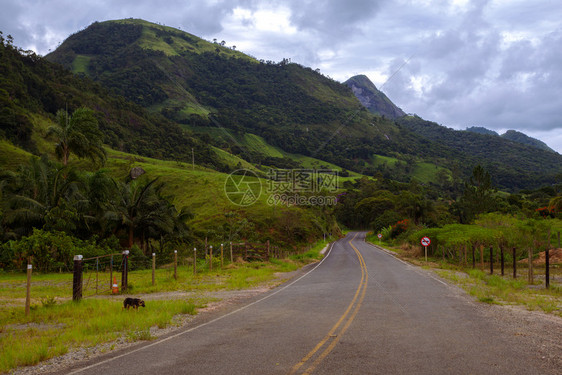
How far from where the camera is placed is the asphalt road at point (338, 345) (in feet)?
20.9

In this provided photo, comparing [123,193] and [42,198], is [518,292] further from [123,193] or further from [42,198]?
[42,198]

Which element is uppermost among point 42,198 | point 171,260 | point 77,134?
point 77,134

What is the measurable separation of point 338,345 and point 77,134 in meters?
42.3

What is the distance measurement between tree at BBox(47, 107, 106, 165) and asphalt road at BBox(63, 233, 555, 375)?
37187 mm

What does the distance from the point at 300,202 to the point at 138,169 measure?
1180 inches

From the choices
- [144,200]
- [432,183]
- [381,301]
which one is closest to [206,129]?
[432,183]

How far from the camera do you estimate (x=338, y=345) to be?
7672mm

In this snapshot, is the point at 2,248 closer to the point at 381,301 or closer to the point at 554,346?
the point at 381,301

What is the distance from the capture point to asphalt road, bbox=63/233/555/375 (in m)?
6.38

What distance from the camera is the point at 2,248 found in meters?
27.2

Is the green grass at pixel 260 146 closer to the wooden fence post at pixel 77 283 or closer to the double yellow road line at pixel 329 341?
the wooden fence post at pixel 77 283

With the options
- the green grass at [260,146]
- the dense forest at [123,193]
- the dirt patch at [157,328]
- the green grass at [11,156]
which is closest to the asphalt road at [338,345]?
the dirt patch at [157,328]

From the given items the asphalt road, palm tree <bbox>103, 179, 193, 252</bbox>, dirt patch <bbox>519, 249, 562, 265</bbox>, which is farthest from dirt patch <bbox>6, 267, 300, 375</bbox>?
dirt patch <bbox>519, 249, 562, 265</bbox>

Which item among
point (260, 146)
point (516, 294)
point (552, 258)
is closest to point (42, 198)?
point (516, 294)
